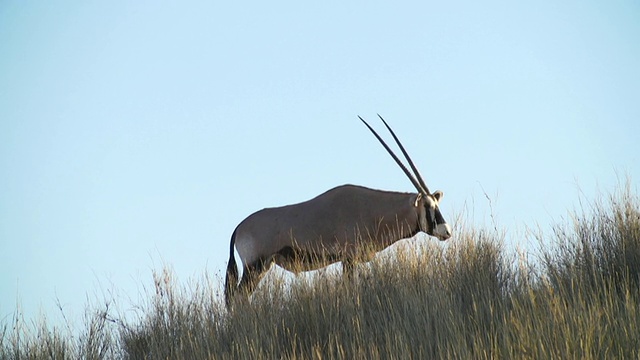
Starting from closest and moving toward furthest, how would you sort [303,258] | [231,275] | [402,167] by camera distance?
[303,258] < [231,275] < [402,167]

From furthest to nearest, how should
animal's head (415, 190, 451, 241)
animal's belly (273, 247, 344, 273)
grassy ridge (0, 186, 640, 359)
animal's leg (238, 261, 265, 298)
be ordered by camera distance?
animal's leg (238, 261, 265, 298), animal's head (415, 190, 451, 241), animal's belly (273, 247, 344, 273), grassy ridge (0, 186, 640, 359)

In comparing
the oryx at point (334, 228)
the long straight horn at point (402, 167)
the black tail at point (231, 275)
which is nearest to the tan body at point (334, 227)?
the oryx at point (334, 228)

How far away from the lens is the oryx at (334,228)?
747 cm

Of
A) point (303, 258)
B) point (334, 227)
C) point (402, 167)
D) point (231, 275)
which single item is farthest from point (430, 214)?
point (231, 275)

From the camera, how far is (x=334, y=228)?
296 inches

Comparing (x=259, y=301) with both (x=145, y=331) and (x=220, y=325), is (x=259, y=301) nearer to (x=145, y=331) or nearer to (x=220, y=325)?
(x=220, y=325)

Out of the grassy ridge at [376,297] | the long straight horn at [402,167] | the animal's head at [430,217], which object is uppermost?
the long straight horn at [402,167]

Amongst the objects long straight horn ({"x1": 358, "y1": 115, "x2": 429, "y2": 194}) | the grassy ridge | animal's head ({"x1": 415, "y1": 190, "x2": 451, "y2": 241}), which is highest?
long straight horn ({"x1": 358, "y1": 115, "x2": 429, "y2": 194})

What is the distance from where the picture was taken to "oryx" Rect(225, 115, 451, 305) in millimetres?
7469

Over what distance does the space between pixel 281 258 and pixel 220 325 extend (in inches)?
63.3

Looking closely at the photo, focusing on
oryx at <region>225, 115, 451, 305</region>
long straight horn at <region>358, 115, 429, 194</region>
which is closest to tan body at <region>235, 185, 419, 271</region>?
oryx at <region>225, 115, 451, 305</region>

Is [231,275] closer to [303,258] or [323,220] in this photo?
[303,258]

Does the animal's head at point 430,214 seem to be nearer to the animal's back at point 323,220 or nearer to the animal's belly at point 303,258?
the animal's back at point 323,220

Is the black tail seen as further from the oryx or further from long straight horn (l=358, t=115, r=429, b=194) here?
long straight horn (l=358, t=115, r=429, b=194)
